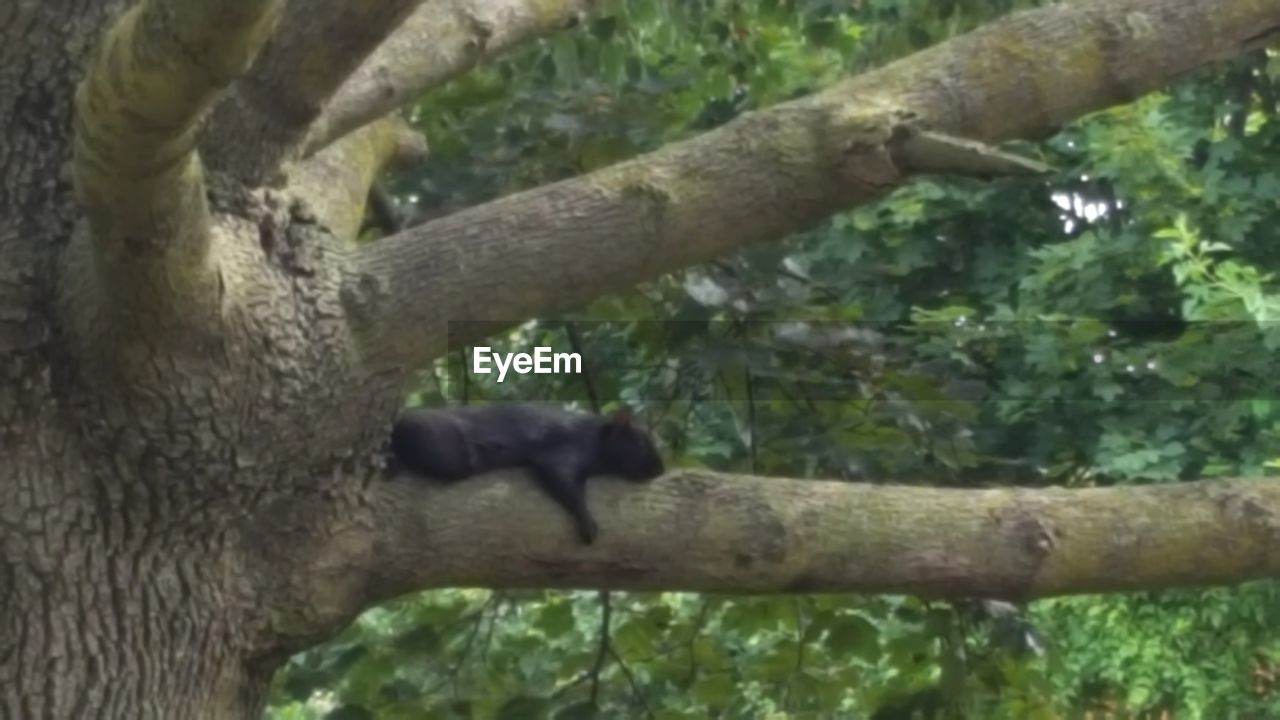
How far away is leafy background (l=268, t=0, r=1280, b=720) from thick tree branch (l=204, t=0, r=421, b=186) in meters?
1.42

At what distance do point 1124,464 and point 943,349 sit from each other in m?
1.07

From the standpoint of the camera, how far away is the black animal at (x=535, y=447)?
3.08 metres

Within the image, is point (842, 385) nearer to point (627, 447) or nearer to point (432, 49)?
point (627, 447)

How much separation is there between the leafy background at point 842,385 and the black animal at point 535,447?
7.9 inches

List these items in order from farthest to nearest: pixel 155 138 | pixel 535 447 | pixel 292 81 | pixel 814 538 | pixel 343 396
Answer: pixel 535 447 → pixel 814 538 → pixel 343 396 → pixel 292 81 → pixel 155 138

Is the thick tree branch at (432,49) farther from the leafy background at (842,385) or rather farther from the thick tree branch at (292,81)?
the leafy background at (842,385)

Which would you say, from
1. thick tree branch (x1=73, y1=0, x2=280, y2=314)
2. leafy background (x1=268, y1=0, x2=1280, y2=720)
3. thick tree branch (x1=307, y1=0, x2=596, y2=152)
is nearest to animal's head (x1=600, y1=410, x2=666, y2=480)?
leafy background (x1=268, y1=0, x2=1280, y2=720)

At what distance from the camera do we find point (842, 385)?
4.20 m

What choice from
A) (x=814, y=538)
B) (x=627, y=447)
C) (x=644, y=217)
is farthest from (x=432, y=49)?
(x=814, y=538)

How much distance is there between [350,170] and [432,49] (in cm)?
26

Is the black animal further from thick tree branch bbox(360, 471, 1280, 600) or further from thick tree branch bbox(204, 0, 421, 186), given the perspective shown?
thick tree branch bbox(204, 0, 421, 186)

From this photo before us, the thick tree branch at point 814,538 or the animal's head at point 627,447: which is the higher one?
the animal's head at point 627,447

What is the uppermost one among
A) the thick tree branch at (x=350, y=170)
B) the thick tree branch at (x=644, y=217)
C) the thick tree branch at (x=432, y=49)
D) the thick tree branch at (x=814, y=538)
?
the thick tree branch at (x=432, y=49)

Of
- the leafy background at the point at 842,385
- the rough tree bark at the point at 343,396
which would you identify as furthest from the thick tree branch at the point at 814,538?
the leafy background at the point at 842,385
